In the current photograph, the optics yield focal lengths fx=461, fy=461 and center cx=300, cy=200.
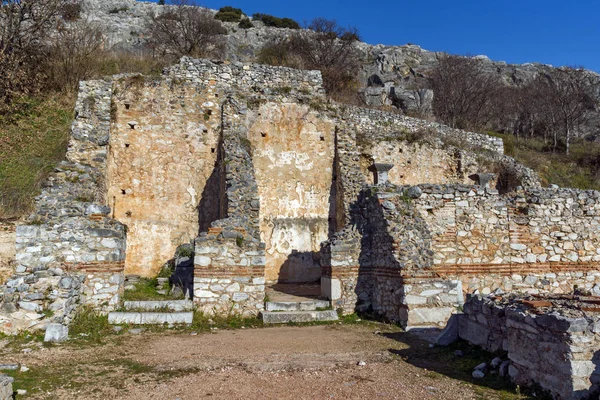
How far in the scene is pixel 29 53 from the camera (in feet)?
58.2

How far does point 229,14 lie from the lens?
53.7m

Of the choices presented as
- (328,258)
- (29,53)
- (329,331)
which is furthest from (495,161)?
(29,53)

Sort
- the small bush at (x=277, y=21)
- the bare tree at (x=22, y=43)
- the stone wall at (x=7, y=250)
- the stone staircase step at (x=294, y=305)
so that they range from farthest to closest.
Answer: the small bush at (x=277, y=21) < the bare tree at (x=22, y=43) < the stone wall at (x=7, y=250) < the stone staircase step at (x=294, y=305)

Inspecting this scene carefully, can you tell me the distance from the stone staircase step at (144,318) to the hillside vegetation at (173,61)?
14.0ft

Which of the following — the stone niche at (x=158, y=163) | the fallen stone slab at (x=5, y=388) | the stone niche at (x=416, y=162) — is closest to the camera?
the fallen stone slab at (x=5, y=388)

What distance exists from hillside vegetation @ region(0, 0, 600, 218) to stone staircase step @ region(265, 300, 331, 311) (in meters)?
6.70

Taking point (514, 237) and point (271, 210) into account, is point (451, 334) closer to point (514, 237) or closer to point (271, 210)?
point (514, 237)

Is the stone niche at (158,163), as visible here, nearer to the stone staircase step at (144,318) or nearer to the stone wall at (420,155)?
the stone staircase step at (144,318)

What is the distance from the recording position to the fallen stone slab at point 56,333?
7930 mm

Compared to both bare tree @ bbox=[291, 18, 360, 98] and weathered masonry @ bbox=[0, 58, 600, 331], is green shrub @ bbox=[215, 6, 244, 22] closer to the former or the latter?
bare tree @ bbox=[291, 18, 360, 98]

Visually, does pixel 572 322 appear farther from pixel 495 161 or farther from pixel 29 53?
pixel 29 53

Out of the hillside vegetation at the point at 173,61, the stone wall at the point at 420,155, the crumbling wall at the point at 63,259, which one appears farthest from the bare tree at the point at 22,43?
the stone wall at the point at 420,155

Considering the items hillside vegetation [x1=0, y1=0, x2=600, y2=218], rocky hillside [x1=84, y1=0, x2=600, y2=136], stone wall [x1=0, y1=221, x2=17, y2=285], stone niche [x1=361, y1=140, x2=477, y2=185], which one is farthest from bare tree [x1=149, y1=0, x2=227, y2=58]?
stone wall [x1=0, y1=221, x2=17, y2=285]

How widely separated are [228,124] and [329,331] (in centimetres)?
796
